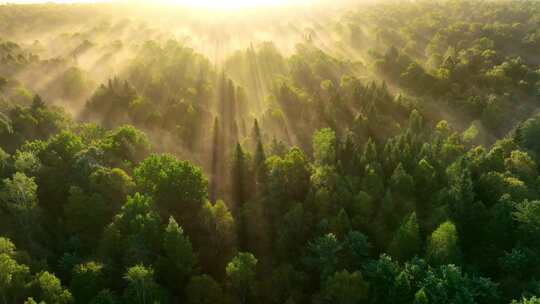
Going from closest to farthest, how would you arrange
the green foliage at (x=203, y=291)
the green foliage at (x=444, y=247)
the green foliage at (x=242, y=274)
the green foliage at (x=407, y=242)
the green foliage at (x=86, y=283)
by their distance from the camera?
1. the green foliage at (x=86, y=283)
2. the green foliage at (x=203, y=291)
3. the green foliage at (x=242, y=274)
4. the green foliage at (x=444, y=247)
5. the green foliage at (x=407, y=242)

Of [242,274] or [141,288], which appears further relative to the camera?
[242,274]

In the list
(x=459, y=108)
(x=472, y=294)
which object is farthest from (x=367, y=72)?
(x=472, y=294)

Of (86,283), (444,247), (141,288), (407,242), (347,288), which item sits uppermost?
(444,247)

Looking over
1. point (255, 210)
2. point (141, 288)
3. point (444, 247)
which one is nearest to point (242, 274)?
point (141, 288)

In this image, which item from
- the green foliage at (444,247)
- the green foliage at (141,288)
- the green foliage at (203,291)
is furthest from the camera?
the green foliage at (444,247)

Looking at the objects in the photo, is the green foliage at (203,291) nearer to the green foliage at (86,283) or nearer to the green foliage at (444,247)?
the green foliage at (86,283)

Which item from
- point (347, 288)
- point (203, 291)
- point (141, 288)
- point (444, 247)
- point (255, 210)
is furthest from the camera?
point (255, 210)

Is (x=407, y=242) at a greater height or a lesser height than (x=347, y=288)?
greater

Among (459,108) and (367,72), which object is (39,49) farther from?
(459,108)

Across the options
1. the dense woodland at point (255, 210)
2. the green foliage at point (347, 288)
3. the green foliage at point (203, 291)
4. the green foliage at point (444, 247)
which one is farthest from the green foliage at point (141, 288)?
the green foliage at point (444, 247)

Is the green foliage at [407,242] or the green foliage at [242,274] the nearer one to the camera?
the green foliage at [242,274]

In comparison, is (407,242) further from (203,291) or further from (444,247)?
(203,291)

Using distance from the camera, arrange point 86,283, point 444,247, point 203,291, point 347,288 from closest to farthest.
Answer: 1. point 86,283
2. point 347,288
3. point 203,291
4. point 444,247
